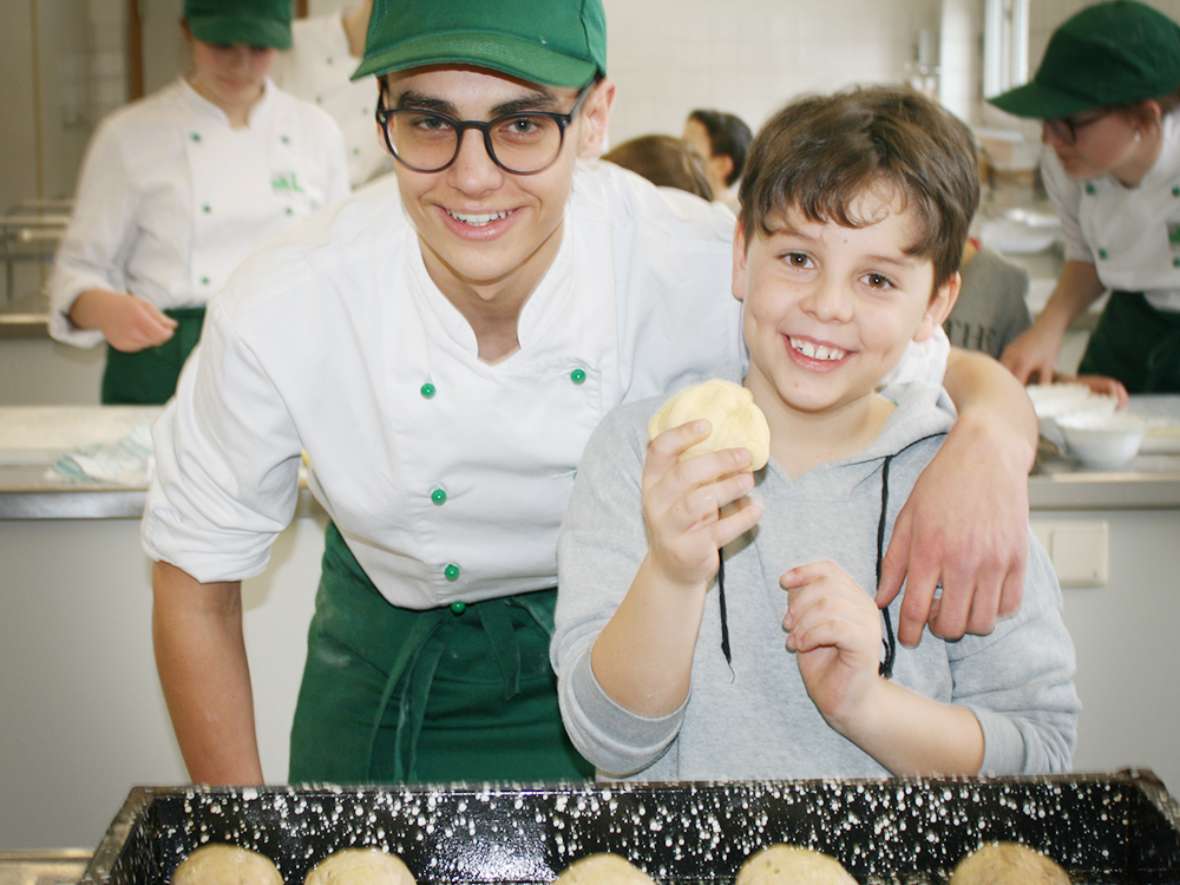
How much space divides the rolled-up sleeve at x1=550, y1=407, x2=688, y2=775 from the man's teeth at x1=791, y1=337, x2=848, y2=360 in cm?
18

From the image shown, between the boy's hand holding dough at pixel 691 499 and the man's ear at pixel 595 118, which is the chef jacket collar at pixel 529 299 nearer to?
the man's ear at pixel 595 118

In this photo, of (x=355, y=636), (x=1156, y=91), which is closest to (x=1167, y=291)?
(x=1156, y=91)

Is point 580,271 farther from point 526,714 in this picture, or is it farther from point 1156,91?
point 1156,91

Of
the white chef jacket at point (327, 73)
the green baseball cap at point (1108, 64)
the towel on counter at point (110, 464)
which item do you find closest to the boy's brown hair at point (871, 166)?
the towel on counter at point (110, 464)

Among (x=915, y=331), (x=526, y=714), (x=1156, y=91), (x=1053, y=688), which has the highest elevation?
(x=1156, y=91)

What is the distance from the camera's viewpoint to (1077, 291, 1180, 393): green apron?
2.63m

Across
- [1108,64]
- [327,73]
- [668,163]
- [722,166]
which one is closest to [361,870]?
[668,163]

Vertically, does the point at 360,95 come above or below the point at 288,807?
above

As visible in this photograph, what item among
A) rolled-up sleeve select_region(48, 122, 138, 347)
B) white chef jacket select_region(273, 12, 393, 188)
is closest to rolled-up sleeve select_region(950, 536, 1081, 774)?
rolled-up sleeve select_region(48, 122, 138, 347)

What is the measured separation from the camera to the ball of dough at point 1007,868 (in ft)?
2.65

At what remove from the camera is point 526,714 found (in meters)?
1.48

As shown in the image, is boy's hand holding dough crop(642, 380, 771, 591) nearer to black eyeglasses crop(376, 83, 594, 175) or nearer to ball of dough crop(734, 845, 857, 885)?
ball of dough crop(734, 845, 857, 885)

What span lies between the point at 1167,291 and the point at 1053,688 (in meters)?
1.82

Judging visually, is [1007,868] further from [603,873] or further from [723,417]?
[723,417]
